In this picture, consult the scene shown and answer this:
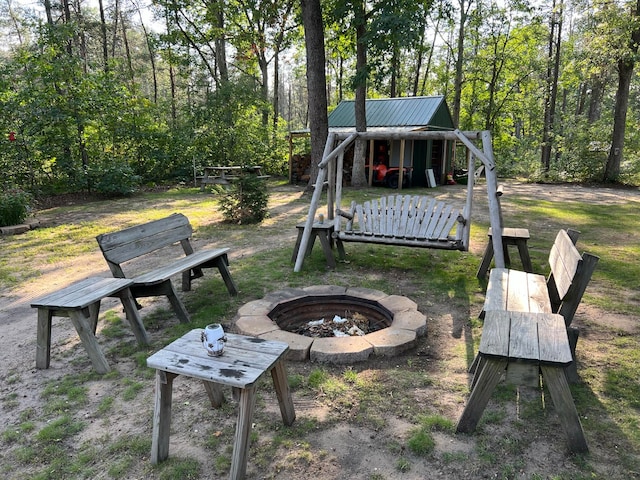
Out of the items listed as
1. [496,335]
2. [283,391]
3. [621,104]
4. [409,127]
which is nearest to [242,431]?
[283,391]

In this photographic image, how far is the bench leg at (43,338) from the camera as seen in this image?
303 centimetres

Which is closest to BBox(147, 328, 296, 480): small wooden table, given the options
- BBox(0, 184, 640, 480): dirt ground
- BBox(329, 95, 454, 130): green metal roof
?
BBox(0, 184, 640, 480): dirt ground

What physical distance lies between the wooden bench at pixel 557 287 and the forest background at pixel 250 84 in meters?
7.47

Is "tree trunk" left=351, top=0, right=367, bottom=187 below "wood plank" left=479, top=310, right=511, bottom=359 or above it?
above

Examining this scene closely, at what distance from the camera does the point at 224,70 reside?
1995cm

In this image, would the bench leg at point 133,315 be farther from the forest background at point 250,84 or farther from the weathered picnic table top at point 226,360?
the forest background at point 250,84

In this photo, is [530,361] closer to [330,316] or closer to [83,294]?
[330,316]

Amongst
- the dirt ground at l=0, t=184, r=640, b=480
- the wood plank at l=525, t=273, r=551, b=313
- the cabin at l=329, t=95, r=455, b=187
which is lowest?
the dirt ground at l=0, t=184, r=640, b=480

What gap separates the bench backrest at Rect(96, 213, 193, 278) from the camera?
3.61m

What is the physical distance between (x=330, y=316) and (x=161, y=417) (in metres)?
2.16

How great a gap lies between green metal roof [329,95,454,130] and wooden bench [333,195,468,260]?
10610 mm

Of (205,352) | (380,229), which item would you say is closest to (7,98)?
(380,229)

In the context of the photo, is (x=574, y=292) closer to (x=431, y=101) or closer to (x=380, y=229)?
(x=380, y=229)

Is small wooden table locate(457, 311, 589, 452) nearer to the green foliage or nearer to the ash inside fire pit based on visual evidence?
the ash inside fire pit
